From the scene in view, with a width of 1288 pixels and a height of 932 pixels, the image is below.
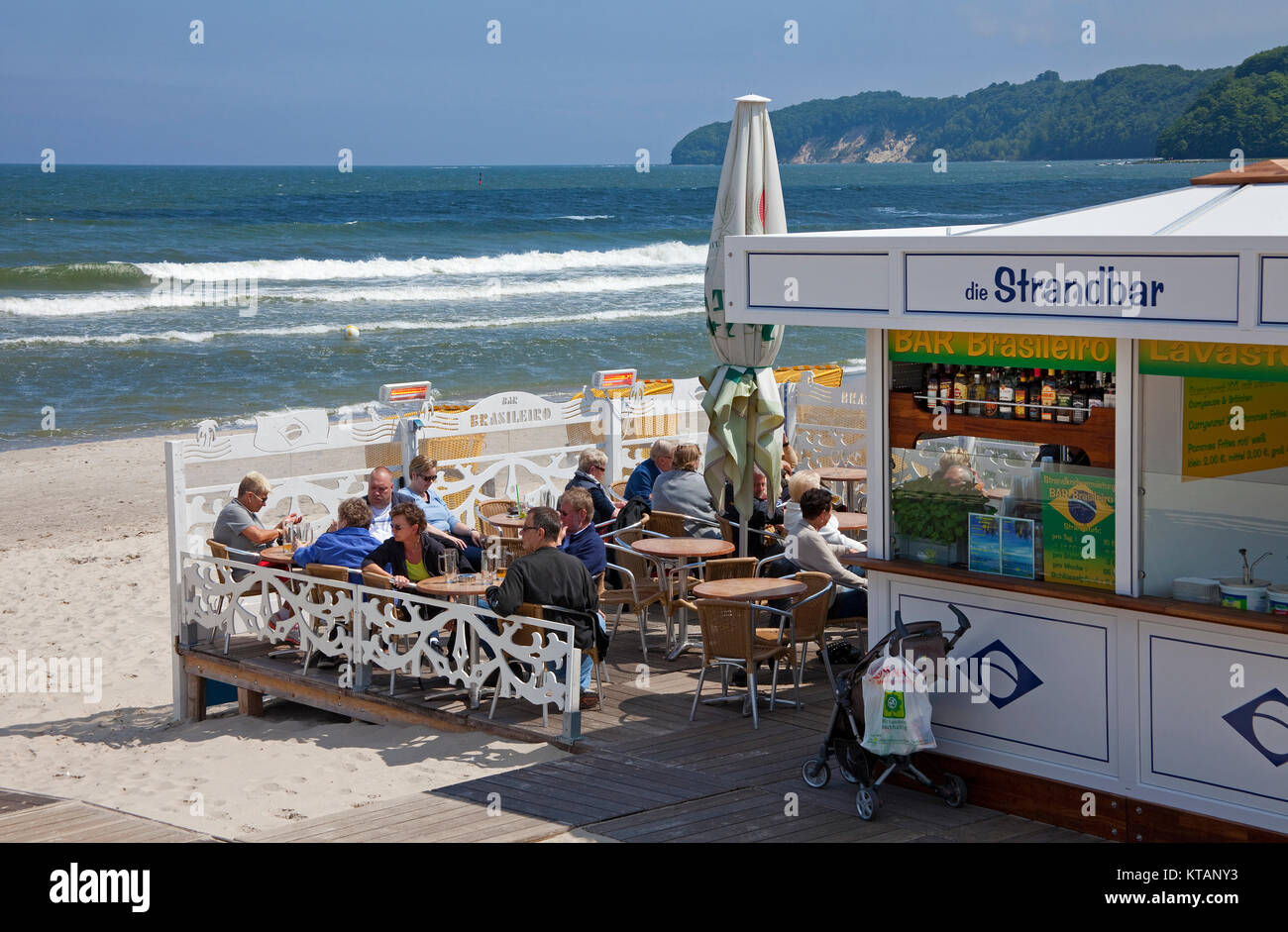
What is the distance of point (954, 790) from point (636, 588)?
10.5ft

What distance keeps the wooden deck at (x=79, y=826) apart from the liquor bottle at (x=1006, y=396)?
4.00 m

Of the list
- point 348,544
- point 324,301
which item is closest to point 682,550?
point 348,544

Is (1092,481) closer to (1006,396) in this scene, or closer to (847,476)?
(1006,396)

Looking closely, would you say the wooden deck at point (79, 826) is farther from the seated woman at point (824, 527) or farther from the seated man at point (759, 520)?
the seated man at point (759, 520)

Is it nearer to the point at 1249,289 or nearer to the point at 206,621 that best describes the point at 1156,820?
the point at 1249,289

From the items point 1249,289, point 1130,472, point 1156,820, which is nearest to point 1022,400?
point 1130,472

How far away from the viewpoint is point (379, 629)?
324 inches

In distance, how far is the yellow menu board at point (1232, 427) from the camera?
5.45 metres

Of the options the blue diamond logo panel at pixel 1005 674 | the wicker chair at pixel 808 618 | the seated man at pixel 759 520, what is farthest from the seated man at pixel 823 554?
the blue diamond logo panel at pixel 1005 674

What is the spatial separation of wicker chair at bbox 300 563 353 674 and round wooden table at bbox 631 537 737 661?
5.98 feet

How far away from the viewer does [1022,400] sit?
18.5 ft

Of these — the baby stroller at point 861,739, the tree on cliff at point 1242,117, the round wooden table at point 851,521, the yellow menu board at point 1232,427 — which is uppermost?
the tree on cliff at point 1242,117

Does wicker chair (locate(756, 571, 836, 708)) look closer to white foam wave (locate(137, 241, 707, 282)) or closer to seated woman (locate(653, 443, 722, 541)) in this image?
seated woman (locate(653, 443, 722, 541))
